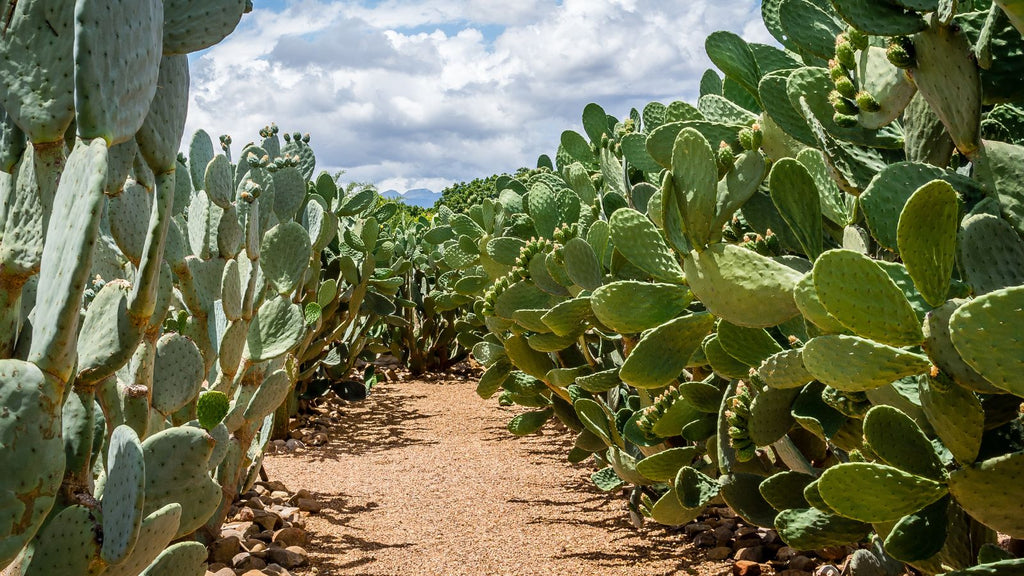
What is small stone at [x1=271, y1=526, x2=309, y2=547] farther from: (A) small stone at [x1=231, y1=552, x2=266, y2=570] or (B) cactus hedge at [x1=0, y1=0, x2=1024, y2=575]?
(B) cactus hedge at [x1=0, y1=0, x2=1024, y2=575]

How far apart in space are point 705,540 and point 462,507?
1411 millimetres

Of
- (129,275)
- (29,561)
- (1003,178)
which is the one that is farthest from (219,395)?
(1003,178)

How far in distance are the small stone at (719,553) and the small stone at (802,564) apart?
0.95 ft

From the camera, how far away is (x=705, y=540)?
11.3ft

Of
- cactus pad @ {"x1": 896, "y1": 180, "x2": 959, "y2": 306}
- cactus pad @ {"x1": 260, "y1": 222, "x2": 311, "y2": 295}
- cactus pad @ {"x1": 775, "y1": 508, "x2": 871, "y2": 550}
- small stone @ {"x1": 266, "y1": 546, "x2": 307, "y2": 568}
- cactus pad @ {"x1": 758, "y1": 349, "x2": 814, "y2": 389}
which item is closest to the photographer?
cactus pad @ {"x1": 896, "y1": 180, "x2": 959, "y2": 306}

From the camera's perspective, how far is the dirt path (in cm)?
340

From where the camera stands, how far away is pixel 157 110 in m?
1.73

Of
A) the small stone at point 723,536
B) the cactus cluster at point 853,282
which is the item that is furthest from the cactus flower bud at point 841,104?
the small stone at point 723,536

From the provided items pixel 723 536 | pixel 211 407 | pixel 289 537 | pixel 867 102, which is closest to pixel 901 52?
pixel 867 102

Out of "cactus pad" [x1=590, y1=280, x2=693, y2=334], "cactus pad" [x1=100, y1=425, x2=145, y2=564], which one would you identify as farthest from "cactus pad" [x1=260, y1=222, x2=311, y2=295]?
"cactus pad" [x1=100, y1=425, x2=145, y2=564]

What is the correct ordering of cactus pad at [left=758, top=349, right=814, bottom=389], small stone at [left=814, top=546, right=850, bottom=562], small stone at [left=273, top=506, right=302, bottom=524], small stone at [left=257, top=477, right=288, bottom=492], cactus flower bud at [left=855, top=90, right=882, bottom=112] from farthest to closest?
small stone at [left=257, top=477, right=288, bottom=492] < small stone at [left=273, top=506, right=302, bottom=524] < small stone at [left=814, top=546, right=850, bottom=562] < cactus pad at [left=758, top=349, right=814, bottom=389] < cactus flower bud at [left=855, top=90, right=882, bottom=112]

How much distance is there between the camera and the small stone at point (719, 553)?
3175 millimetres

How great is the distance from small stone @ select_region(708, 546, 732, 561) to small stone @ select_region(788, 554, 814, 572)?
289 mm

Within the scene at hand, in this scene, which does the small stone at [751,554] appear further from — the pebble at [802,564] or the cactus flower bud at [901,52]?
the cactus flower bud at [901,52]
